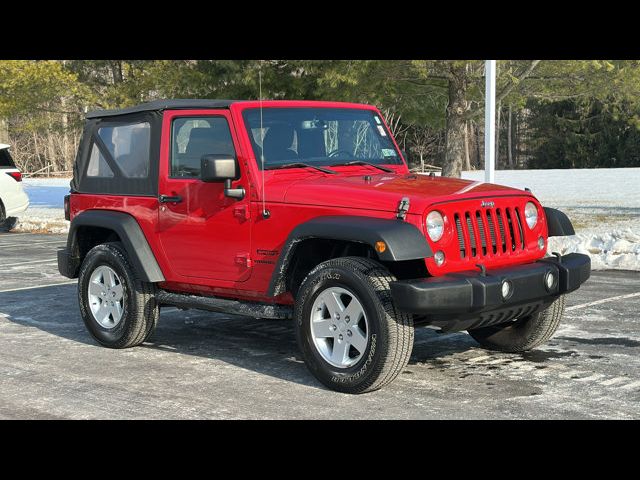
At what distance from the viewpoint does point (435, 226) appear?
6.14 meters

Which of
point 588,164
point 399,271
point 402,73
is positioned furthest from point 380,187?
point 588,164

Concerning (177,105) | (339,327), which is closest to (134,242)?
(177,105)

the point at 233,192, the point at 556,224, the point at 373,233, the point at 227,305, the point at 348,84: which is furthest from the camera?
the point at 348,84

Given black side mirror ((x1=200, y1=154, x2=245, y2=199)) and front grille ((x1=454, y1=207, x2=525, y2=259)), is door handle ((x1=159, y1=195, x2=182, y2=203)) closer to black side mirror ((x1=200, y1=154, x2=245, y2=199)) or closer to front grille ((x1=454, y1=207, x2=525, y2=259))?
black side mirror ((x1=200, y1=154, x2=245, y2=199))

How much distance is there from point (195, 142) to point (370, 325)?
→ 2.29 m

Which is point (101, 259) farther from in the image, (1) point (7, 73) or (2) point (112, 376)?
(1) point (7, 73)

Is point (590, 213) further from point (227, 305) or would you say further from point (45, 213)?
point (227, 305)

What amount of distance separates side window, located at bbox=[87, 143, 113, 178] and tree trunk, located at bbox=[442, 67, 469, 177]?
12.5m

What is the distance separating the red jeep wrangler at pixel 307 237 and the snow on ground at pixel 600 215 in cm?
278

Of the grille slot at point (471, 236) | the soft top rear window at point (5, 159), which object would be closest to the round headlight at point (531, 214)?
the grille slot at point (471, 236)

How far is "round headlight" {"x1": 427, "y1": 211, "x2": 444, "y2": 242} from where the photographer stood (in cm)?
611

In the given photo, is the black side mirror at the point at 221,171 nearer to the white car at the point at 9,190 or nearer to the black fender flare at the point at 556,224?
the black fender flare at the point at 556,224

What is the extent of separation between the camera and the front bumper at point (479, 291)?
19.2 ft

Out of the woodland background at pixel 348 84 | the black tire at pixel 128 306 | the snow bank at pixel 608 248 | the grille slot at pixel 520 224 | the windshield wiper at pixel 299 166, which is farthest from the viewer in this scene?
the woodland background at pixel 348 84
